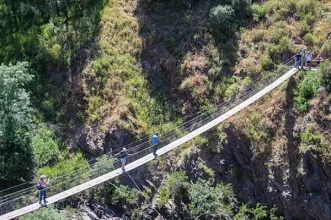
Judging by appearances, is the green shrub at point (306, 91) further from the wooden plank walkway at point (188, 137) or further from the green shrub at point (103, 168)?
the green shrub at point (103, 168)

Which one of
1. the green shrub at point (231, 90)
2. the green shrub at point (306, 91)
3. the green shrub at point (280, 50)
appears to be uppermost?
the green shrub at point (280, 50)

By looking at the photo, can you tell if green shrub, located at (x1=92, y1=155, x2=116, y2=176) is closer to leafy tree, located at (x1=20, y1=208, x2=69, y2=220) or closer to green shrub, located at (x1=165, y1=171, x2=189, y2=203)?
leafy tree, located at (x1=20, y1=208, x2=69, y2=220)

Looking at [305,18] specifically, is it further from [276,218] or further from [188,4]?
[276,218]

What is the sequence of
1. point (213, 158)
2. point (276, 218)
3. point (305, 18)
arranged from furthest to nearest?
point (305, 18)
point (213, 158)
point (276, 218)

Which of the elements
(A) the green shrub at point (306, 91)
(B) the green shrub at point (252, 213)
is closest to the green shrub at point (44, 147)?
(B) the green shrub at point (252, 213)

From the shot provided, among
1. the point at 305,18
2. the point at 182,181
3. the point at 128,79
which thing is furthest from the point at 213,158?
the point at 305,18

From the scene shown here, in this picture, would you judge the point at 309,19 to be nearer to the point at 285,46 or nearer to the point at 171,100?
the point at 285,46
